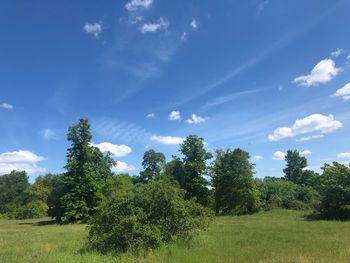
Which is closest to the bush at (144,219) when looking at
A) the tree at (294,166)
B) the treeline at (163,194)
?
the treeline at (163,194)

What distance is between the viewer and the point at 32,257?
16.8 meters

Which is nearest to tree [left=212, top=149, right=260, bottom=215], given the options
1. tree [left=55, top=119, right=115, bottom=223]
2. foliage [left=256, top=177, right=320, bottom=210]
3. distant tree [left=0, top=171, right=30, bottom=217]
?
foliage [left=256, top=177, right=320, bottom=210]

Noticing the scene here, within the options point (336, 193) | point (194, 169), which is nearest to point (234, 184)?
point (194, 169)

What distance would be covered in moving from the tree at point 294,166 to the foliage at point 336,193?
6442 cm

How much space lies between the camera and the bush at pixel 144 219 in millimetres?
18203

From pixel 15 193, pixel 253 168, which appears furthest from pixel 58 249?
pixel 15 193

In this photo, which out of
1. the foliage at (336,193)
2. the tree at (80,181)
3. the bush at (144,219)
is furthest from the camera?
the tree at (80,181)

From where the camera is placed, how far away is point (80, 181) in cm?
6122

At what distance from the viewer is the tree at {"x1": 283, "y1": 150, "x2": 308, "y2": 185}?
103 m

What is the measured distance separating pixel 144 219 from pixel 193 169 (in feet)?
155

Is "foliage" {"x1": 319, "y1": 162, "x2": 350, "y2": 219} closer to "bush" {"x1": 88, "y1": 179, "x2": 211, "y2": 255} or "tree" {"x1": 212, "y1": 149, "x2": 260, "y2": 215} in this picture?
"bush" {"x1": 88, "y1": 179, "x2": 211, "y2": 255}

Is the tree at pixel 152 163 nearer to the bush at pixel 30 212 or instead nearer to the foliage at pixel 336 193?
the bush at pixel 30 212

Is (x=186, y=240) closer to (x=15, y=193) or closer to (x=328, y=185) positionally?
(x=328, y=185)

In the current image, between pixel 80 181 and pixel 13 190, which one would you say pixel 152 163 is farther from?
pixel 13 190
